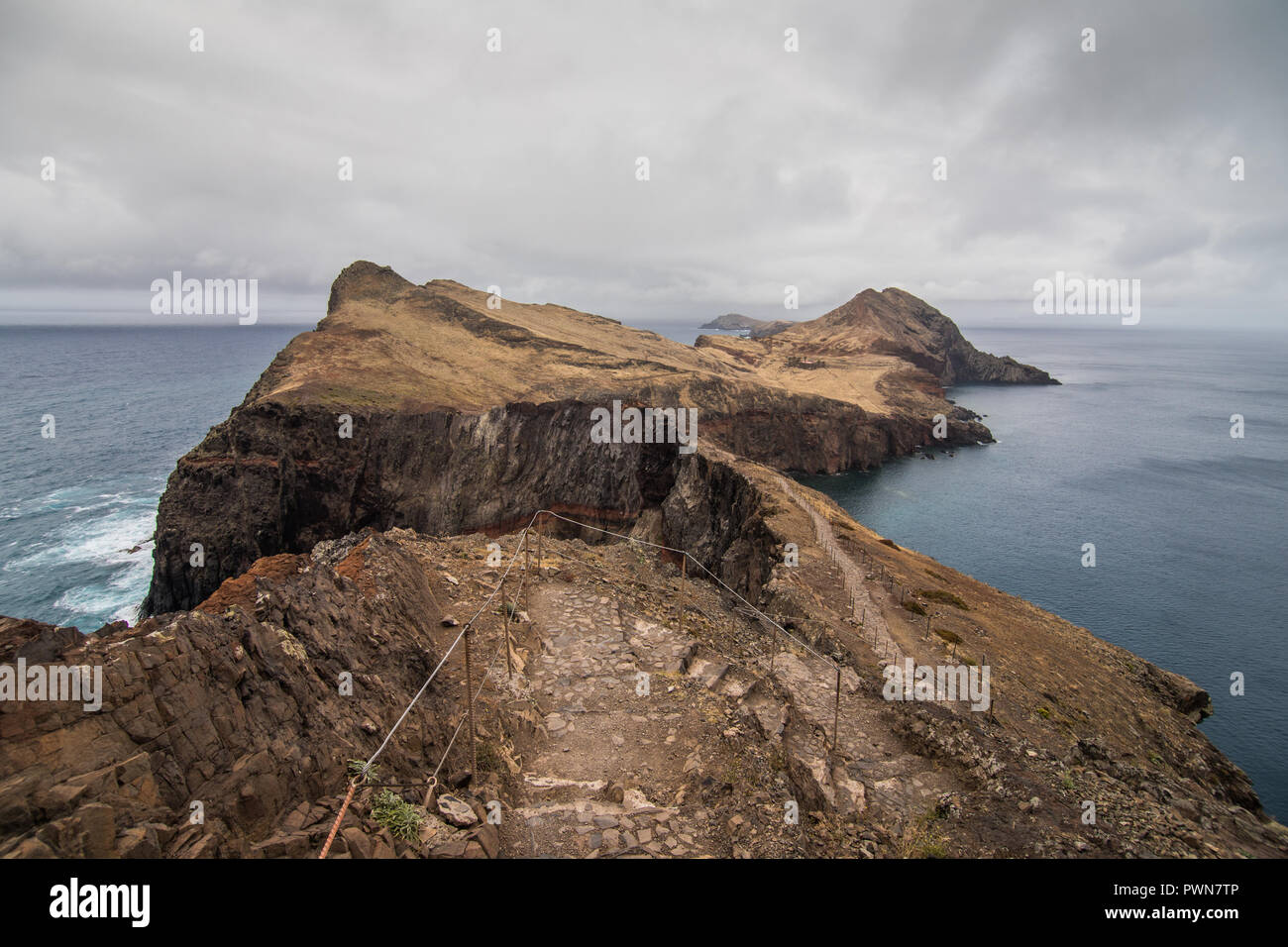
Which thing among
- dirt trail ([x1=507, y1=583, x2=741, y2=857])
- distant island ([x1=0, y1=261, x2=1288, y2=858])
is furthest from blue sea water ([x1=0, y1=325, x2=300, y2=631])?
dirt trail ([x1=507, y1=583, x2=741, y2=857])

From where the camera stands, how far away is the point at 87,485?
77000 millimetres

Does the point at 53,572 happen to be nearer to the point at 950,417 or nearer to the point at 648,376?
the point at 648,376

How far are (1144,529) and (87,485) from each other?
130 metres

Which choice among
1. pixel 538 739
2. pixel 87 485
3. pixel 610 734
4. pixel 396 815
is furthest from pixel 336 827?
pixel 87 485

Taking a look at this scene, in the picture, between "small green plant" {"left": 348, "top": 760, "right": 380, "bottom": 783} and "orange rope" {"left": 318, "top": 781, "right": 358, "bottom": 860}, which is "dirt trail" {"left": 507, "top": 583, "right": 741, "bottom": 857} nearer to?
"small green plant" {"left": 348, "top": 760, "right": 380, "bottom": 783}

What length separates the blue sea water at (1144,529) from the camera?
141ft

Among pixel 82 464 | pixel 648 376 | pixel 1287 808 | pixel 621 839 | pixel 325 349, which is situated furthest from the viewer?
pixel 648 376

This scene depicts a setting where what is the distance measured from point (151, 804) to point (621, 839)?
23.1 feet

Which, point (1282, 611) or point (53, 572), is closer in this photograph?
point (1282, 611)

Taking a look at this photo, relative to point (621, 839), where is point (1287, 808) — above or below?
below

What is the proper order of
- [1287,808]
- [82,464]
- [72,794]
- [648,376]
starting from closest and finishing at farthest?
[72,794] → [1287,808] → [82,464] → [648,376]

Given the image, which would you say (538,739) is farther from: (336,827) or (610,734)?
(336,827)

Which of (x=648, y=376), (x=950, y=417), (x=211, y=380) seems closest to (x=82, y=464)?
(x=648, y=376)

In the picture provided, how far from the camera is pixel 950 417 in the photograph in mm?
130000
